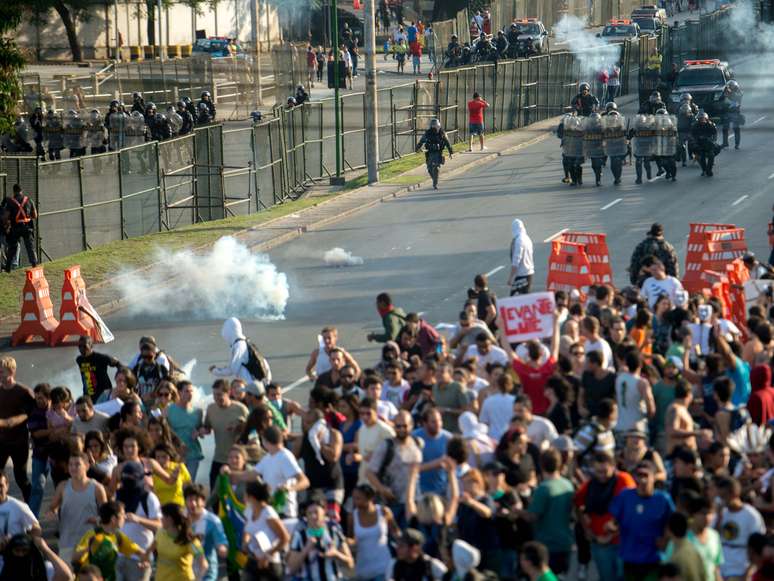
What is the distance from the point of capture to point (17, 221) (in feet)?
86.3

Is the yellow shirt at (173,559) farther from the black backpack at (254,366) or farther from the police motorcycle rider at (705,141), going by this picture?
the police motorcycle rider at (705,141)

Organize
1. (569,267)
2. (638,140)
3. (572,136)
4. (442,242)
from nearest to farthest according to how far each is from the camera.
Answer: (569,267), (442,242), (572,136), (638,140)

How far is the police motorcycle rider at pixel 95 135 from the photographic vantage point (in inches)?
1651

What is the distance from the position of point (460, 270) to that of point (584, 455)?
1500cm

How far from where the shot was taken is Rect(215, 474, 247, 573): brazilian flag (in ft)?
35.9

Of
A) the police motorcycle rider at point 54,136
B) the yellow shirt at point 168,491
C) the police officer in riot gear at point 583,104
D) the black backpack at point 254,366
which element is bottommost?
the yellow shirt at point 168,491

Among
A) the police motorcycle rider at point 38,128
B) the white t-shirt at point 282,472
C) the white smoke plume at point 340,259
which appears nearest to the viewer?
the white t-shirt at point 282,472

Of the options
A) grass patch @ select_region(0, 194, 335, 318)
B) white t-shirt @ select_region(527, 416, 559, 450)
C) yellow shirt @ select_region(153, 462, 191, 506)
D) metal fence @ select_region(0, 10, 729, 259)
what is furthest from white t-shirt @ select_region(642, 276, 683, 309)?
metal fence @ select_region(0, 10, 729, 259)

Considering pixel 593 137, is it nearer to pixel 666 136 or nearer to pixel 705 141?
pixel 666 136

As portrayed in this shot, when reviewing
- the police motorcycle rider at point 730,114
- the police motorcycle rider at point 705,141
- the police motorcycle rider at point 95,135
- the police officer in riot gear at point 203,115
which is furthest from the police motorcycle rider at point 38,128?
the police motorcycle rider at point 730,114

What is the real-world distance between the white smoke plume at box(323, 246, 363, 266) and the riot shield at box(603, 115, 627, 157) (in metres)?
8.85

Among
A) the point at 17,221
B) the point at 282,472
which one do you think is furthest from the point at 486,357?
the point at 17,221

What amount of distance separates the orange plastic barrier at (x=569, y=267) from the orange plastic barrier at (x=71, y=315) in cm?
664

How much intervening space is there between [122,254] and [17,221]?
7.72 feet
